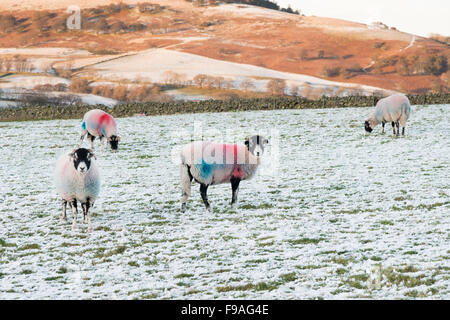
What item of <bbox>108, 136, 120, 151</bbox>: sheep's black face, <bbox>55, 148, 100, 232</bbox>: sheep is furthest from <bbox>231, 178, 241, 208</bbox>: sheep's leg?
<bbox>108, 136, 120, 151</bbox>: sheep's black face

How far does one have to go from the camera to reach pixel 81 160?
10172 mm

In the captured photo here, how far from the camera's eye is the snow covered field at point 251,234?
24.3 feet

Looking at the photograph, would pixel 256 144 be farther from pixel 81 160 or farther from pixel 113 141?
pixel 113 141

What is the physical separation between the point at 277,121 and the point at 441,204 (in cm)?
2308

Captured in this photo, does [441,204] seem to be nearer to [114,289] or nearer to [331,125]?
[114,289]

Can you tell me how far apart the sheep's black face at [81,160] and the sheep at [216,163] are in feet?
6.99

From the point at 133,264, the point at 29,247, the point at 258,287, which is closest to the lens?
the point at 258,287

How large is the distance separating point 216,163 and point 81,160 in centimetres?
299

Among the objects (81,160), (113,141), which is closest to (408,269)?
(81,160)

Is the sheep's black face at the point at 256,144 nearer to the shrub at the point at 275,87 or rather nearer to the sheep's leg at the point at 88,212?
the sheep's leg at the point at 88,212

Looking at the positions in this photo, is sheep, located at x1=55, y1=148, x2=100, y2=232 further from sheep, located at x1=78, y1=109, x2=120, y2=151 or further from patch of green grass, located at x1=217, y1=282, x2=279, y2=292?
sheep, located at x1=78, y1=109, x2=120, y2=151

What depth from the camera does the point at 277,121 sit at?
34500 mm

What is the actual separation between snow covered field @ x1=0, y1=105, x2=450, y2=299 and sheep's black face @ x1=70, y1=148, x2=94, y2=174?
1.47 m
